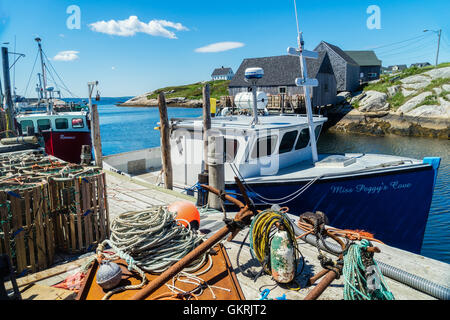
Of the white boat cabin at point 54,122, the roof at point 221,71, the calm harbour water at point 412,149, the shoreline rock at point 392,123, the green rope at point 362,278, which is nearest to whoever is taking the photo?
the green rope at point 362,278

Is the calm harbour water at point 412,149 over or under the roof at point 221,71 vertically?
under

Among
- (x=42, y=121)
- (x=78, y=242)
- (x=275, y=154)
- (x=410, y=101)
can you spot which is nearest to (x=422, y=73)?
(x=410, y=101)

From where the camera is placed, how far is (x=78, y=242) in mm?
4523

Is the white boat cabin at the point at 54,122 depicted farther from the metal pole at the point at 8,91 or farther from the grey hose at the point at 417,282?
the grey hose at the point at 417,282

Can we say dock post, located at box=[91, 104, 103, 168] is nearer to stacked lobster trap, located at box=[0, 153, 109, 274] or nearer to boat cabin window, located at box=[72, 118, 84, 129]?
boat cabin window, located at box=[72, 118, 84, 129]

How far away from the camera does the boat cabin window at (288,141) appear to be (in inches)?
337

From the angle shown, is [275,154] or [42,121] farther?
[42,121]

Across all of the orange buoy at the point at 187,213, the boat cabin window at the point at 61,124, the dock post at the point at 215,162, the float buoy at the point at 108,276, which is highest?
the boat cabin window at the point at 61,124

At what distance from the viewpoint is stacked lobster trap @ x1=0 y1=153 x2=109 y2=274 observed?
379 centimetres

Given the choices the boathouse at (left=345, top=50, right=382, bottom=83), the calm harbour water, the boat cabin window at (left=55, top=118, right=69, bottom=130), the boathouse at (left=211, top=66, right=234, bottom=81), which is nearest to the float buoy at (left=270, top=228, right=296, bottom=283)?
the calm harbour water

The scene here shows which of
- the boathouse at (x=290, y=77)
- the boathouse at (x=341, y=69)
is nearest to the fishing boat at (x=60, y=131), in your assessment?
the boathouse at (x=290, y=77)

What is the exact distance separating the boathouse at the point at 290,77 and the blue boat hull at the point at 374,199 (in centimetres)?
2655
